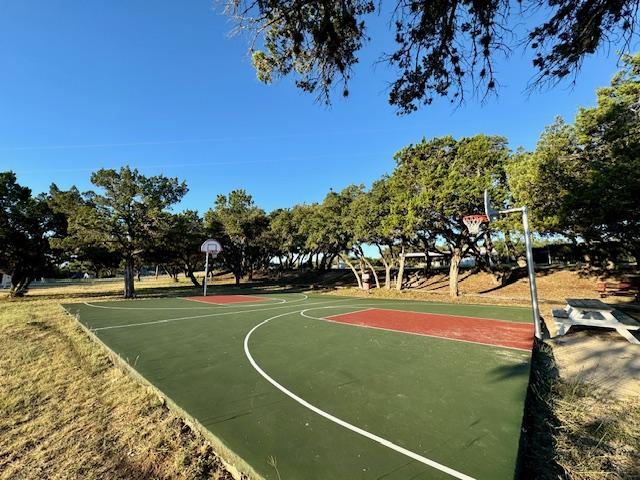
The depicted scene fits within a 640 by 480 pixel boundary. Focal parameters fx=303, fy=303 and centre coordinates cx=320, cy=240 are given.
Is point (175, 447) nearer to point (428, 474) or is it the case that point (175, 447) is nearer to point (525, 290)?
point (428, 474)

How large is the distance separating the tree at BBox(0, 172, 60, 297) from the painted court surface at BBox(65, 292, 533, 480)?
15.9 meters

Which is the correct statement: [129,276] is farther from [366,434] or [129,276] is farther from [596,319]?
[596,319]

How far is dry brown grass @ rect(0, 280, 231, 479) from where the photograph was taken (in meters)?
2.78

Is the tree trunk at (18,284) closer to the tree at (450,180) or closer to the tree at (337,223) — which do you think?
the tree at (337,223)

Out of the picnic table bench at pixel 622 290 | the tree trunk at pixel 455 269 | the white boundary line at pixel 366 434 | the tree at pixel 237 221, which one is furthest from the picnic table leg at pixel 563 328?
the tree at pixel 237 221

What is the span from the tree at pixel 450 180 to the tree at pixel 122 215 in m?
14.7

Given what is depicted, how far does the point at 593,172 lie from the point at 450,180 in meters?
5.05

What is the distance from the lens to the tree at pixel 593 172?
382 inches

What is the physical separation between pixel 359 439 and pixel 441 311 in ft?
32.8

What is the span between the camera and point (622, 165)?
372 inches

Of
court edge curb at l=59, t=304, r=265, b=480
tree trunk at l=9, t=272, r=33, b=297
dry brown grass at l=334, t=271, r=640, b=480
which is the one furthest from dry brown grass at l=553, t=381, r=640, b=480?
tree trunk at l=9, t=272, r=33, b=297

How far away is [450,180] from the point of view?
14148 mm

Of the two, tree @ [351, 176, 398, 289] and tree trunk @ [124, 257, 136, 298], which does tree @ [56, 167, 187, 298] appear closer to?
tree trunk @ [124, 257, 136, 298]

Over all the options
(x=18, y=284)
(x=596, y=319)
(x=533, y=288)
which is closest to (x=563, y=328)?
(x=596, y=319)
